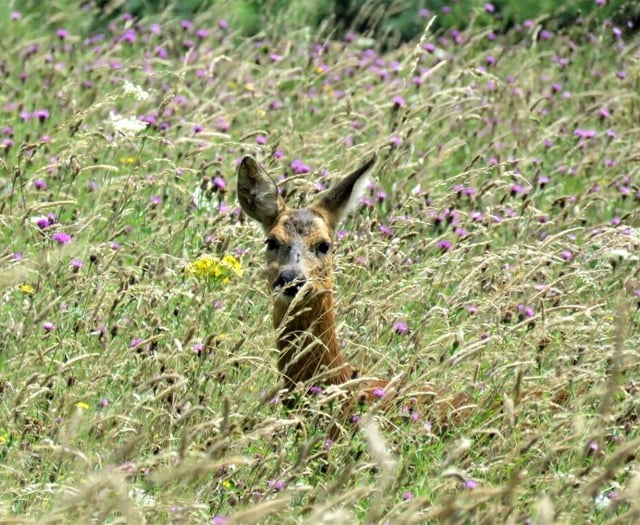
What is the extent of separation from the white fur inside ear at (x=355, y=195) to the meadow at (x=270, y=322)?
0.14m

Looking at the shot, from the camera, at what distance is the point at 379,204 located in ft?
24.4

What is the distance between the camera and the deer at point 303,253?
5.97 meters

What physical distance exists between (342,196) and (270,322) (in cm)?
90

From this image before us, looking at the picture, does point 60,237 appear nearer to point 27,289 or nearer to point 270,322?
point 27,289

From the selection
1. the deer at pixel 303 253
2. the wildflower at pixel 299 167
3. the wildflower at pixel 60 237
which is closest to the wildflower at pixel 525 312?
the deer at pixel 303 253

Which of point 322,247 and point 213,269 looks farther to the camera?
point 322,247

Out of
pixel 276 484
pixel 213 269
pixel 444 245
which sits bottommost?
pixel 444 245

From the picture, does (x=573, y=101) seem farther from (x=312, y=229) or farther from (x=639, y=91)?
(x=312, y=229)

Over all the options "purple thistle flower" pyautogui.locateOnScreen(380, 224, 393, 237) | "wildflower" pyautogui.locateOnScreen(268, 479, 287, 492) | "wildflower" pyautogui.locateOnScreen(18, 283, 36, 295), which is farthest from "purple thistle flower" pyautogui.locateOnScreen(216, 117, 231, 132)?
"wildflower" pyautogui.locateOnScreen(268, 479, 287, 492)

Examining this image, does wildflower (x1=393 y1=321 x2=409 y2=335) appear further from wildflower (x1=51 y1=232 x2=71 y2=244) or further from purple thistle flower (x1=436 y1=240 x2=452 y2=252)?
wildflower (x1=51 y1=232 x2=71 y2=244)

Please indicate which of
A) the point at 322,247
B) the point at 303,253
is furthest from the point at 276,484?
the point at 322,247

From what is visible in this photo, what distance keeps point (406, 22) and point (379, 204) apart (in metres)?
4.59

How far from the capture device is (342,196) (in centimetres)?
670

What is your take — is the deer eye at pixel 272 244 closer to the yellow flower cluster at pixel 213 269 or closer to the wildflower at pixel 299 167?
the wildflower at pixel 299 167
